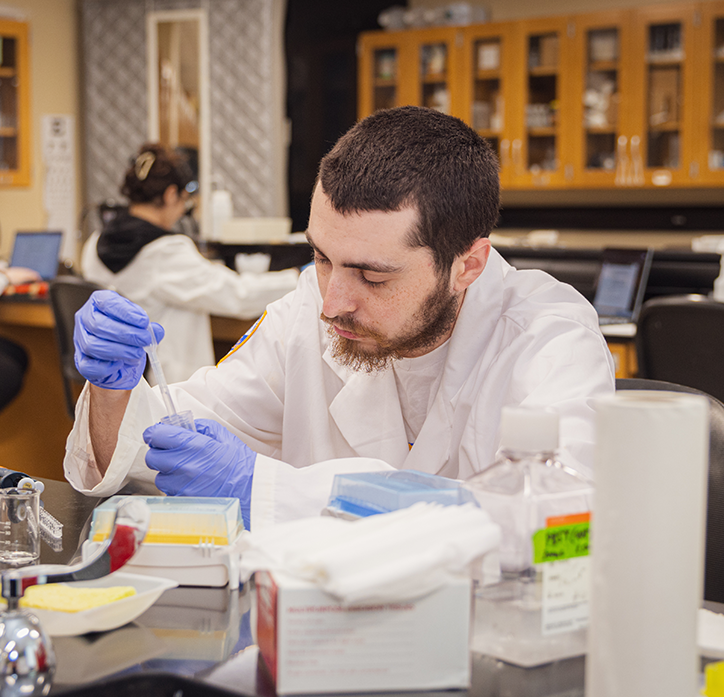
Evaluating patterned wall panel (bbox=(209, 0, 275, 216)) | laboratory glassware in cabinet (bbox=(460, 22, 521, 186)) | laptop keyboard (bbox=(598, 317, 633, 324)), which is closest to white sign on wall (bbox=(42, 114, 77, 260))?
patterned wall panel (bbox=(209, 0, 275, 216))

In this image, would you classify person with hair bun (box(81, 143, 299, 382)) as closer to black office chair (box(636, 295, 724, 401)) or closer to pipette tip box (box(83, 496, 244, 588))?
black office chair (box(636, 295, 724, 401))

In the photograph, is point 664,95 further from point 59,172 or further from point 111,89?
point 59,172

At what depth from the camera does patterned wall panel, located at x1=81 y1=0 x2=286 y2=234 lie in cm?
559

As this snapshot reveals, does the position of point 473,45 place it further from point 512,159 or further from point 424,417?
point 424,417

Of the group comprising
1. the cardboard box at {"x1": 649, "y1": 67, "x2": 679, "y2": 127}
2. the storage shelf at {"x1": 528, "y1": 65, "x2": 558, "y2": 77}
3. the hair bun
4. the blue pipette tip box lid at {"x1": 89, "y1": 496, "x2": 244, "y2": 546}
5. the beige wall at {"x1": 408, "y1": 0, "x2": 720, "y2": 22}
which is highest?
the beige wall at {"x1": 408, "y1": 0, "x2": 720, "y2": 22}

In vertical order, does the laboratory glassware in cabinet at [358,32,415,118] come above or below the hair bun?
above

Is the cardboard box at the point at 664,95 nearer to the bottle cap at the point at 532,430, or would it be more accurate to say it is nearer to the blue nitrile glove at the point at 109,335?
the blue nitrile glove at the point at 109,335

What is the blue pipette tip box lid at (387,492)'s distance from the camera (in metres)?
0.74

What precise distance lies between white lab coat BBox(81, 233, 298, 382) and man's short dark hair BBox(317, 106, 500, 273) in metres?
2.18

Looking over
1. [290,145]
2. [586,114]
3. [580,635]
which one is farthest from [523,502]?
[290,145]

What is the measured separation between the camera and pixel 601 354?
1.17 metres

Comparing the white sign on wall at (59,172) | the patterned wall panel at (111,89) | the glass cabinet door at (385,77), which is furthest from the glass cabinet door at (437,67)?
the white sign on wall at (59,172)

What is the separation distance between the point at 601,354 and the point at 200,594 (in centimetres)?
61

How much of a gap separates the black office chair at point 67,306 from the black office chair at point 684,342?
5.33 feet
